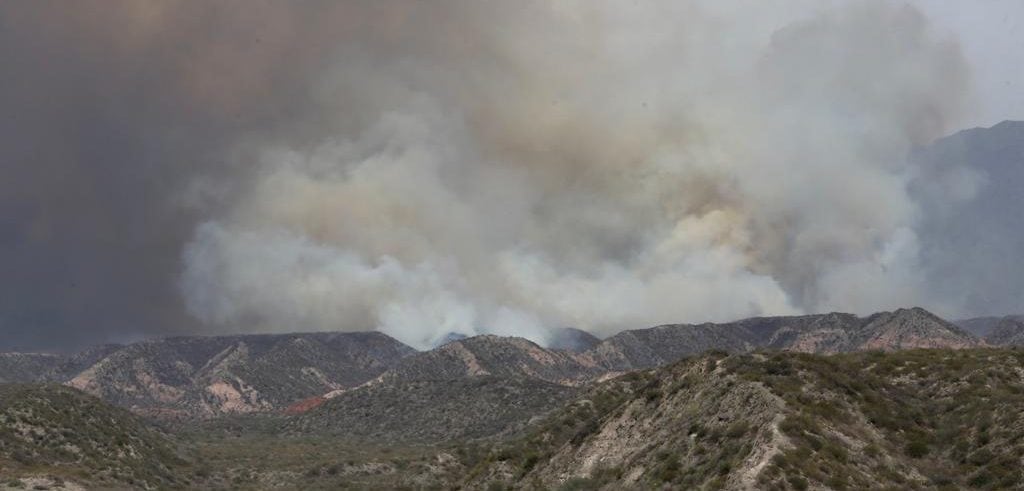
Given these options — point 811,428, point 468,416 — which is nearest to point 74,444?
point 468,416

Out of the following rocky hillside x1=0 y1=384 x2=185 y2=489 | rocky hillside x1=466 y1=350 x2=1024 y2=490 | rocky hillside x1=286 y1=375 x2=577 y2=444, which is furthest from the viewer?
rocky hillside x1=286 y1=375 x2=577 y2=444

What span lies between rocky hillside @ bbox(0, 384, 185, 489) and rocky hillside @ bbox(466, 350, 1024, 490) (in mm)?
70277

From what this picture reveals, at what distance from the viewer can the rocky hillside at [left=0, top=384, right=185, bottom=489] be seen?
100750mm

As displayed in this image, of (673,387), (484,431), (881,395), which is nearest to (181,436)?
(484,431)

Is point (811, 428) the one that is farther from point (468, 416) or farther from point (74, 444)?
point (468, 416)

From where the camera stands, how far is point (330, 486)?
119 m

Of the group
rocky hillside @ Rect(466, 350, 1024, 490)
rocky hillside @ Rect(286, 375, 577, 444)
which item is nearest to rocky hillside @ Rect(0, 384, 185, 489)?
rocky hillside @ Rect(286, 375, 577, 444)

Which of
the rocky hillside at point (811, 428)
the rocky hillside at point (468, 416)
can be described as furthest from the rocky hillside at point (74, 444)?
the rocky hillside at point (811, 428)

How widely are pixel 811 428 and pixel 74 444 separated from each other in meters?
118

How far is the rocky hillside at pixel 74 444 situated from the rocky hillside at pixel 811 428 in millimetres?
70277

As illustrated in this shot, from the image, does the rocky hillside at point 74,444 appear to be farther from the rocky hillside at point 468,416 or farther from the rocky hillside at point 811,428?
the rocky hillside at point 811,428

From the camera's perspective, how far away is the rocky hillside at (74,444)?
3967 inches

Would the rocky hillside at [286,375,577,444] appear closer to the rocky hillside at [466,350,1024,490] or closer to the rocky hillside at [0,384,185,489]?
the rocky hillside at [0,384,185,489]

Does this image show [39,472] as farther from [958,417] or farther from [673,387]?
[958,417]
